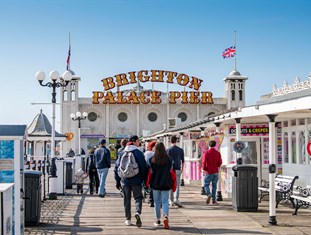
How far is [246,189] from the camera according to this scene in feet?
42.3

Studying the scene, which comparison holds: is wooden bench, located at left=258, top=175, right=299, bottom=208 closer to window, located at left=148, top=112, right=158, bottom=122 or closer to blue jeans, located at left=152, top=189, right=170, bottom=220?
blue jeans, located at left=152, top=189, right=170, bottom=220

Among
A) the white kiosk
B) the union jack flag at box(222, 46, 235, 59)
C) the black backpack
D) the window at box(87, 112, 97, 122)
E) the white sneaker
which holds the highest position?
the union jack flag at box(222, 46, 235, 59)

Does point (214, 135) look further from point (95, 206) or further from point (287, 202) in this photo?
point (95, 206)

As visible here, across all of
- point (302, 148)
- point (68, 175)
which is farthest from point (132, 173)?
point (68, 175)

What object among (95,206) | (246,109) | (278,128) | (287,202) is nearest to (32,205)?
(95,206)

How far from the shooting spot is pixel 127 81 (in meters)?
67.9

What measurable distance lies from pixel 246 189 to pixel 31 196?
5078 mm

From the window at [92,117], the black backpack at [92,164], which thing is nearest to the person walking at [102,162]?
the black backpack at [92,164]

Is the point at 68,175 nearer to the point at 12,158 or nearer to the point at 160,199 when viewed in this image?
the point at 160,199

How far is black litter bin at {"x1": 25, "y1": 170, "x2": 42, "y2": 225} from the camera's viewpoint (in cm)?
1073

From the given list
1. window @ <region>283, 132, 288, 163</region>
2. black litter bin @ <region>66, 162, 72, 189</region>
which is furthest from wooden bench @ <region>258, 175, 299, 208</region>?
black litter bin @ <region>66, 162, 72, 189</region>

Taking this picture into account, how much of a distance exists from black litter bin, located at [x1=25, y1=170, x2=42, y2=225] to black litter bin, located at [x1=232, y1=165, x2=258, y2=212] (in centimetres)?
477

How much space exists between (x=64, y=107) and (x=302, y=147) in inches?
1973

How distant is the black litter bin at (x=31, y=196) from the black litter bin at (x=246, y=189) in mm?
4772
